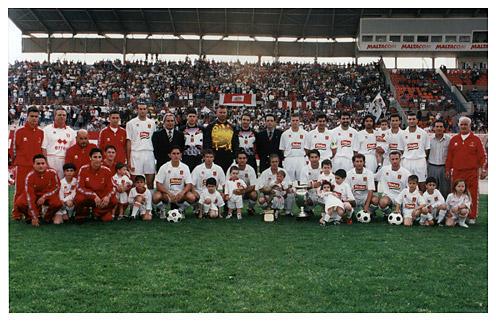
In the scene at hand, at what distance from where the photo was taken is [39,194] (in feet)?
23.6

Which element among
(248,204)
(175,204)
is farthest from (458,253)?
(175,204)

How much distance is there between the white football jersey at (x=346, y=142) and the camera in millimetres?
8977

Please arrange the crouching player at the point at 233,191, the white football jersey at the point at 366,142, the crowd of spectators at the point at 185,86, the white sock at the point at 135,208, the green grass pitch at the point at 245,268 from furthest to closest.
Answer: the crowd of spectators at the point at 185,86
the white football jersey at the point at 366,142
the crouching player at the point at 233,191
the white sock at the point at 135,208
the green grass pitch at the point at 245,268

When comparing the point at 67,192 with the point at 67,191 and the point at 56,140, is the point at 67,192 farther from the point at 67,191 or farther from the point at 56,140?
the point at 56,140

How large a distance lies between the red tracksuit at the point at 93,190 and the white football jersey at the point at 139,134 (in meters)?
0.96

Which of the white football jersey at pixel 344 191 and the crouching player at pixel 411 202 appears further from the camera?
the white football jersey at pixel 344 191

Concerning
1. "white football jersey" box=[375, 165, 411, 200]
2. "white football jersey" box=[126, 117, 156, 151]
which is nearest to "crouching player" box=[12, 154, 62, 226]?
"white football jersey" box=[126, 117, 156, 151]

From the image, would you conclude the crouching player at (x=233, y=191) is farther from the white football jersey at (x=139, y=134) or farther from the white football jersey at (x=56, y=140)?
the white football jersey at (x=56, y=140)

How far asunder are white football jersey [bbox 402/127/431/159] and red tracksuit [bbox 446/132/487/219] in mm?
551

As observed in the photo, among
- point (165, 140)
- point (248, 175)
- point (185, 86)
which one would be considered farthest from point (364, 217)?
point (185, 86)

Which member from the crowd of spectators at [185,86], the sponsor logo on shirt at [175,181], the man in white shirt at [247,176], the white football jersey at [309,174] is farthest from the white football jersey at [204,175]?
the crowd of spectators at [185,86]

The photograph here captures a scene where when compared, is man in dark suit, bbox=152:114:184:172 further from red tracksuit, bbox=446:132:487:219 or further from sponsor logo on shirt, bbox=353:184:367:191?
red tracksuit, bbox=446:132:487:219

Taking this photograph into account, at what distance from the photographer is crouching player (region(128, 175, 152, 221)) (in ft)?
25.2

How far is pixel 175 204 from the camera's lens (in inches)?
323
